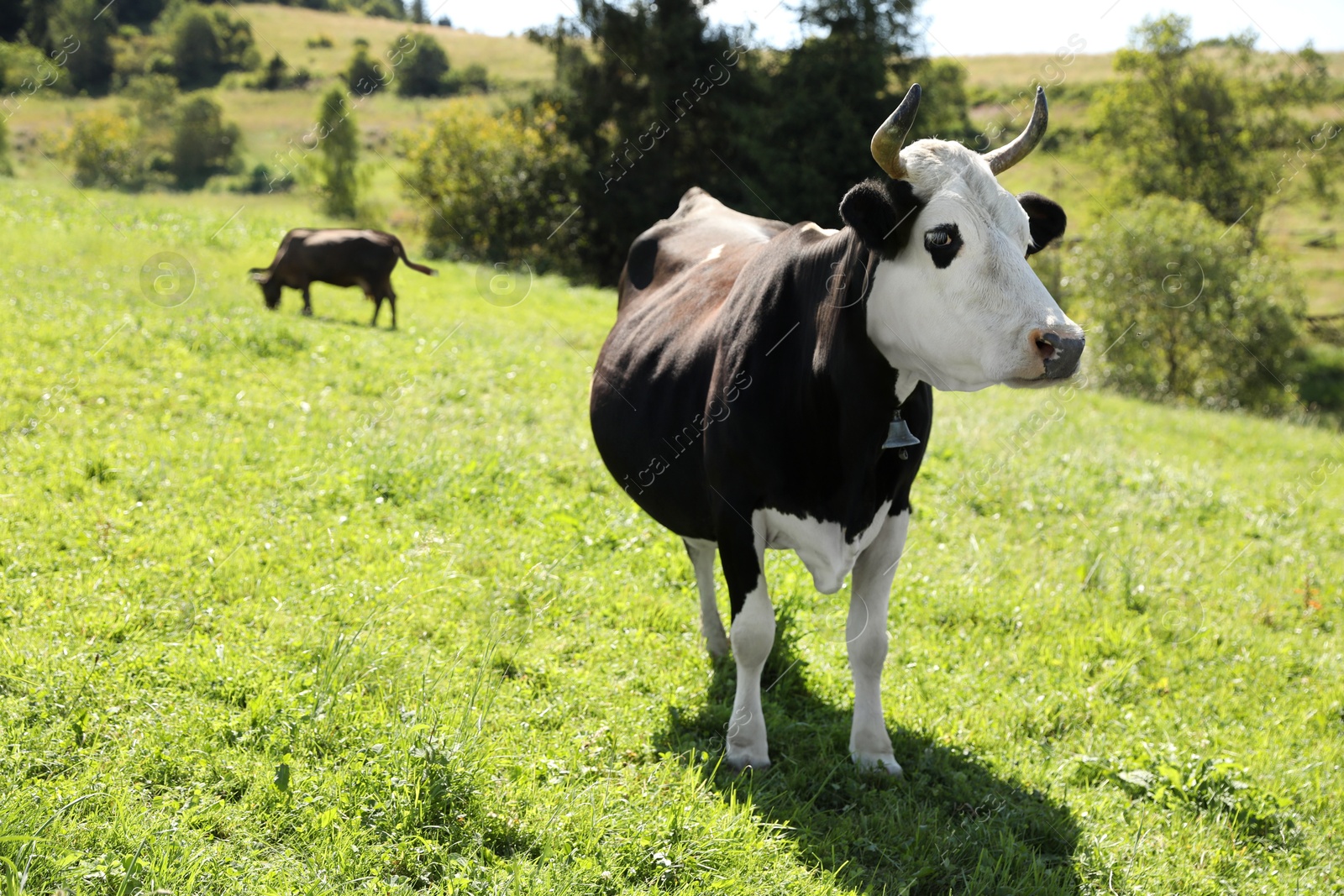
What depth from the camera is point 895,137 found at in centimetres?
295

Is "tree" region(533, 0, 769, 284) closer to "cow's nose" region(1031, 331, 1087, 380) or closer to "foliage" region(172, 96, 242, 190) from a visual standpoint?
"cow's nose" region(1031, 331, 1087, 380)

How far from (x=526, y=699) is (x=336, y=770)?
103cm

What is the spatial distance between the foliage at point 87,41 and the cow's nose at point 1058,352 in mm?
77348

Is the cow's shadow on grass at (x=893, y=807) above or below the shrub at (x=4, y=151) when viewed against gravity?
below

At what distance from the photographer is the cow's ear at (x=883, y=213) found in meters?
3.08

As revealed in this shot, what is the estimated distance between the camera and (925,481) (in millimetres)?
8023

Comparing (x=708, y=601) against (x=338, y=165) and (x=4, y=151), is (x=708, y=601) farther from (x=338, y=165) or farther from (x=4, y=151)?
(x=4, y=151)

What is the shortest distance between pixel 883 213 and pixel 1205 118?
40.0m

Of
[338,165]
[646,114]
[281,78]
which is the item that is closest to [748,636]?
[646,114]

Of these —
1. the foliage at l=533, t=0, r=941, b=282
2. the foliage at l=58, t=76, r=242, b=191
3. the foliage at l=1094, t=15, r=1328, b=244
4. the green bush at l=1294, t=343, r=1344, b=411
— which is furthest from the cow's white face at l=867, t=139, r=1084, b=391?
the foliage at l=58, t=76, r=242, b=191

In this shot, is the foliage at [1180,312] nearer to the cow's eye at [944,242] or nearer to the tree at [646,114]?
the tree at [646,114]

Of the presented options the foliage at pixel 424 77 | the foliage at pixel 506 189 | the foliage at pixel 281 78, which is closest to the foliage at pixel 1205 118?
the foliage at pixel 506 189

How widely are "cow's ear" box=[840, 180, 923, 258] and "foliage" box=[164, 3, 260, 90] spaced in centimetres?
8937

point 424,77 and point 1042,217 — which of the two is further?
point 424,77
